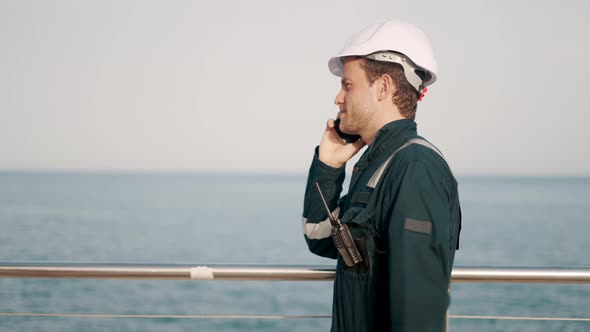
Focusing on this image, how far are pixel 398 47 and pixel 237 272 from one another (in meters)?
1.01

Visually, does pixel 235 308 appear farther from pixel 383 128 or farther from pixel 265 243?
pixel 383 128

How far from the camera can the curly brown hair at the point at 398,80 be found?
1695 mm

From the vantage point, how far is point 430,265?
4.68 ft

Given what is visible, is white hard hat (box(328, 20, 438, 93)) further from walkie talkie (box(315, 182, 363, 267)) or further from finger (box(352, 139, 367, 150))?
walkie talkie (box(315, 182, 363, 267))

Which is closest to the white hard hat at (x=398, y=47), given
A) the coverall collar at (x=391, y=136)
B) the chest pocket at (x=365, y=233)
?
the coverall collar at (x=391, y=136)

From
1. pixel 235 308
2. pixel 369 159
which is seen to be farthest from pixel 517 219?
pixel 369 159

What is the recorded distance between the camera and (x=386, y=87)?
67.2 inches

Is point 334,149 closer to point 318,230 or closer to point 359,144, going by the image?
point 359,144

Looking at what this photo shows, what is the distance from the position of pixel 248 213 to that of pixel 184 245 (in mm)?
27996

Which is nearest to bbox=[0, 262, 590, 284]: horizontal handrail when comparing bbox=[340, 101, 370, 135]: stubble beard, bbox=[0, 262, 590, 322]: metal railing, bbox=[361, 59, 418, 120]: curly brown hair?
bbox=[0, 262, 590, 322]: metal railing

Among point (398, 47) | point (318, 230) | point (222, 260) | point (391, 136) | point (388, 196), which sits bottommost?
point (222, 260)

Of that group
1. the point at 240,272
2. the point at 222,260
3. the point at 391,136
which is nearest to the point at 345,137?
the point at 391,136

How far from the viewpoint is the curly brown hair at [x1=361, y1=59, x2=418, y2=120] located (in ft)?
5.56

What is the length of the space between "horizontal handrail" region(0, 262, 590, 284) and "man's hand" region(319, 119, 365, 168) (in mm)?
414
